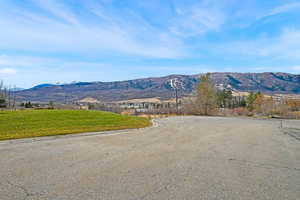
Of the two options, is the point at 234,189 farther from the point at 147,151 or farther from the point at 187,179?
the point at 147,151

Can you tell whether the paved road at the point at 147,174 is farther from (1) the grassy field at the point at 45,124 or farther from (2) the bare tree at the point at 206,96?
(2) the bare tree at the point at 206,96

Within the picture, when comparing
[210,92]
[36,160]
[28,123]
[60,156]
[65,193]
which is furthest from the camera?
[210,92]

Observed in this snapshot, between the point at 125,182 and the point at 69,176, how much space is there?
139 centimetres

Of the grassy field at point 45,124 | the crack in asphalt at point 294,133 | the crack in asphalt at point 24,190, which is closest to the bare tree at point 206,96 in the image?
the crack in asphalt at point 294,133

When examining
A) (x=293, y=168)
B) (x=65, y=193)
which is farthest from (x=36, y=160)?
(x=293, y=168)

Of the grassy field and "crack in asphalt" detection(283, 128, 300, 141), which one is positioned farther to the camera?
"crack in asphalt" detection(283, 128, 300, 141)

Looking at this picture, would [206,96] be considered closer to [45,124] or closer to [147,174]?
[45,124]

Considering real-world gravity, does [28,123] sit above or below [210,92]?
below

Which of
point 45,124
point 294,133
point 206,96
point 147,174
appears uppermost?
point 206,96

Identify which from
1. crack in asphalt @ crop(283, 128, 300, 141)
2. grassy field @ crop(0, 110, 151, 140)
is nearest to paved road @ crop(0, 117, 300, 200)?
grassy field @ crop(0, 110, 151, 140)

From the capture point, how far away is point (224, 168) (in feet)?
19.8

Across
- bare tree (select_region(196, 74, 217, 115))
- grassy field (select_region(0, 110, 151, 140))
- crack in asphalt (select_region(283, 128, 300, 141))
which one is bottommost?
crack in asphalt (select_region(283, 128, 300, 141))

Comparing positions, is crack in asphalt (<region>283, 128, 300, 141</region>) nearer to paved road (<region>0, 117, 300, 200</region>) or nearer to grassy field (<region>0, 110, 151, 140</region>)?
paved road (<region>0, 117, 300, 200</region>)

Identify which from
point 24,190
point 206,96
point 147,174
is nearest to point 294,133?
point 147,174
